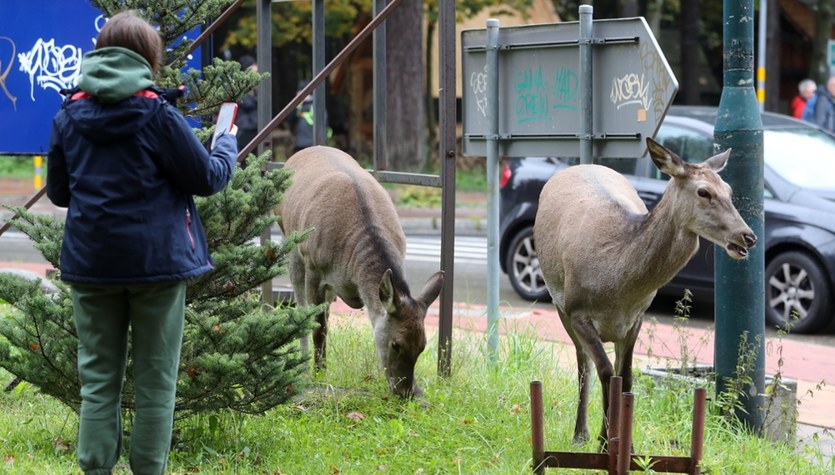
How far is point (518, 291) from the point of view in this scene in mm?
14445

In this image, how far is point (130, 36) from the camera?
5.17m

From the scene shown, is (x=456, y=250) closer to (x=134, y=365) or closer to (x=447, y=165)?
(x=447, y=165)

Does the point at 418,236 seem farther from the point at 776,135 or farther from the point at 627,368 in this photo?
the point at 627,368

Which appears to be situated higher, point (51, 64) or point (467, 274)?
point (51, 64)

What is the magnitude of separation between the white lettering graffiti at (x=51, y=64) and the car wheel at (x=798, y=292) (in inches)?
265

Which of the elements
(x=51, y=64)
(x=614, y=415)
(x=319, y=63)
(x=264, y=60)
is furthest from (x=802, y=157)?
(x=614, y=415)

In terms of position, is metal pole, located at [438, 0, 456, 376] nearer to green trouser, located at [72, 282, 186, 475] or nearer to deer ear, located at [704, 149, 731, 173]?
deer ear, located at [704, 149, 731, 173]

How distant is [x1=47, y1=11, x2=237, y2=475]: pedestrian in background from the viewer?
5105 millimetres

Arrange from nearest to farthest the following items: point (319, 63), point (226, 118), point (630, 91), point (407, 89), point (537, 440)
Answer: point (226, 118)
point (537, 440)
point (630, 91)
point (319, 63)
point (407, 89)

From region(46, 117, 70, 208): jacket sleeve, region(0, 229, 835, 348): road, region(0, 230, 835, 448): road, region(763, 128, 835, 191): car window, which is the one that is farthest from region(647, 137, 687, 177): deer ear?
region(763, 128, 835, 191): car window

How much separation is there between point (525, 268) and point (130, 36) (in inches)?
379

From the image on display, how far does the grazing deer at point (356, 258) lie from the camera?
312 inches

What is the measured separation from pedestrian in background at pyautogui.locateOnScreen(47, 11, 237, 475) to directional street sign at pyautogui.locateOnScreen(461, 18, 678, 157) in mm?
3327

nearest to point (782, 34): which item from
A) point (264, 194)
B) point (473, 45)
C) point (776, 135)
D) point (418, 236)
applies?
point (418, 236)
